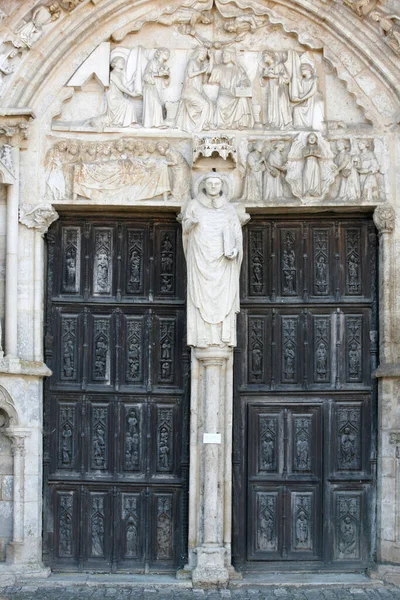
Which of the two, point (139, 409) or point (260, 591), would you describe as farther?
point (139, 409)

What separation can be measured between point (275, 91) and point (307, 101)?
1.14ft

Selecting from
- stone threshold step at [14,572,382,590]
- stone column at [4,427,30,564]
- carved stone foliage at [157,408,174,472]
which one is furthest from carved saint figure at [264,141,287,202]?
stone threshold step at [14,572,382,590]

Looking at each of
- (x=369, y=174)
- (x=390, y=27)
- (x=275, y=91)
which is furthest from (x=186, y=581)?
(x=390, y=27)

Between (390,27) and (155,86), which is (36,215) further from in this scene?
(390,27)

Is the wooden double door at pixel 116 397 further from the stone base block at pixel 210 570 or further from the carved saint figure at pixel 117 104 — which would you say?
the carved saint figure at pixel 117 104

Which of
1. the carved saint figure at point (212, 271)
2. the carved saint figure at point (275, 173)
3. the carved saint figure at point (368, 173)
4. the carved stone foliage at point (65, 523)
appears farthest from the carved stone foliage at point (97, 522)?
the carved saint figure at point (368, 173)

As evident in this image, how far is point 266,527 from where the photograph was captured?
40.5 ft

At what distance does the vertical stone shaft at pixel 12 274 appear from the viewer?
38.8ft

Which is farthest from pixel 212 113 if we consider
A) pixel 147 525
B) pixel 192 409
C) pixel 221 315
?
pixel 147 525

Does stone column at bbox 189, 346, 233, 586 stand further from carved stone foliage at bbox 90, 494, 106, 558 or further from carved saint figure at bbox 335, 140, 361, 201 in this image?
carved saint figure at bbox 335, 140, 361, 201

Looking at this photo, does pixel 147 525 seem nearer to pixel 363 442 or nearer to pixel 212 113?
pixel 363 442

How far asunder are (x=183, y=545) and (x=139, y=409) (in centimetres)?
147

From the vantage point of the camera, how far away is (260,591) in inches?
459

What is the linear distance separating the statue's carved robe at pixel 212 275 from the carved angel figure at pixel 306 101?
133cm
